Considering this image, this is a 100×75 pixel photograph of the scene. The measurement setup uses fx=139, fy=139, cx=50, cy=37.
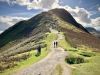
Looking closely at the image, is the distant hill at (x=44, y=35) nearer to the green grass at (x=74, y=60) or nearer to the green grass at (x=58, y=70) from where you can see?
the green grass at (x=74, y=60)

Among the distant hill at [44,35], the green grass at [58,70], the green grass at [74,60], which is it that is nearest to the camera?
the green grass at [58,70]

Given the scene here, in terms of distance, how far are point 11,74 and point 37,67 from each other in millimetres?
5630

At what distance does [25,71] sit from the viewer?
26.4 meters

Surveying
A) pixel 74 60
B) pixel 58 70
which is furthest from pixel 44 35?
pixel 58 70

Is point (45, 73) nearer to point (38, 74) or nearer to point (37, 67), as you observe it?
point (38, 74)

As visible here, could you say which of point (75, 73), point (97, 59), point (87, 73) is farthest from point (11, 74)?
point (97, 59)

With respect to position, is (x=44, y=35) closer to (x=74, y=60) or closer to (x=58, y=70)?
(x=74, y=60)

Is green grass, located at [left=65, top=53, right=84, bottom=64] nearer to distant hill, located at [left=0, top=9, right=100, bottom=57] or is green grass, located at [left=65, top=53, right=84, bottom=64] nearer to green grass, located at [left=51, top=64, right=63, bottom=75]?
green grass, located at [left=51, top=64, right=63, bottom=75]

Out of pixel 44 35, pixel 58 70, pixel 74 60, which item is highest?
pixel 44 35

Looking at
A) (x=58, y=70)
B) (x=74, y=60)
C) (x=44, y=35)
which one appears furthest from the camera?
(x=44, y=35)

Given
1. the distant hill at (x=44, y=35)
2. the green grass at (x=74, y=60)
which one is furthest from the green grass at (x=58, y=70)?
the distant hill at (x=44, y=35)

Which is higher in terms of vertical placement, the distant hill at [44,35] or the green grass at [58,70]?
the distant hill at [44,35]

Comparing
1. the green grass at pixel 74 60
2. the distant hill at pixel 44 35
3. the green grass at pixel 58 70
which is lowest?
the green grass at pixel 58 70

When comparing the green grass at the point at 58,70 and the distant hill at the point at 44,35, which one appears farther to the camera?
the distant hill at the point at 44,35
